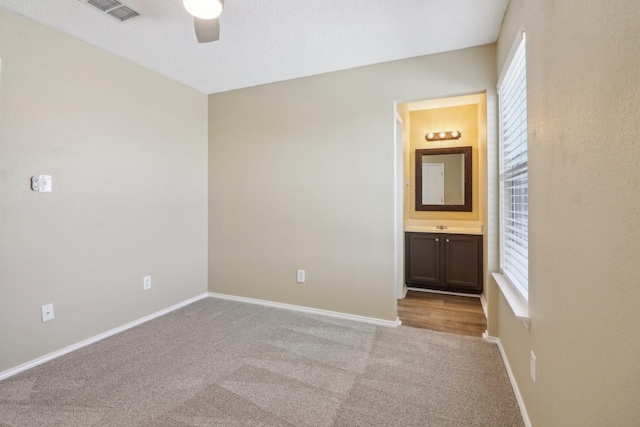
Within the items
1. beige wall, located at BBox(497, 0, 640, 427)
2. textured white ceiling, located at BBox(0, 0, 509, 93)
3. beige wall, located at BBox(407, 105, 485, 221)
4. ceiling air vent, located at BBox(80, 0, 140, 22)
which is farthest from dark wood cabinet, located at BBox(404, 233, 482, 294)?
ceiling air vent, located at BBox(80, 0, 140, 22)

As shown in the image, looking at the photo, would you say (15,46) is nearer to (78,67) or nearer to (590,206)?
Result: (78,67)

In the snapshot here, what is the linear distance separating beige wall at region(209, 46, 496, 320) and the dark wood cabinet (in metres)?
1.27

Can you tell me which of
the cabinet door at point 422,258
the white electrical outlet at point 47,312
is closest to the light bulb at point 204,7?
the white electrical outlet at point 47,312

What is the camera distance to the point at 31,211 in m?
2.22

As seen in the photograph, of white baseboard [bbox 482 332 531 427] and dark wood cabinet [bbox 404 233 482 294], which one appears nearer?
white baseboard [bbox 482 332 531 427]

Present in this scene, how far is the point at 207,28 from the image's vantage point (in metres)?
1.82

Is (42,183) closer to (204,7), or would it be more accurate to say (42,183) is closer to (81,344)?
(81,344)

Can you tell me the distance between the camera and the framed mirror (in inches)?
167

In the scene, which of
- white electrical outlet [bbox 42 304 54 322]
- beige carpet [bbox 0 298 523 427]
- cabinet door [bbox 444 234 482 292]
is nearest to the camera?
beige carpet [bbox 0 298 523 427]

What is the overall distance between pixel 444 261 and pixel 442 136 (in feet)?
5.93

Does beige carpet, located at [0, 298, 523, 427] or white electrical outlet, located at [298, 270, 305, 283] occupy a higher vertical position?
white electrical outlet, located at [298, 270, 305, 283]

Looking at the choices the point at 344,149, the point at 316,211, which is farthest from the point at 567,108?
the point at 316,211

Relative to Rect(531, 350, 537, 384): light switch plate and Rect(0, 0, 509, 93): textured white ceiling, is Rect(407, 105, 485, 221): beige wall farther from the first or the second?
Rect(531, 350, 537, 384): light switch plate

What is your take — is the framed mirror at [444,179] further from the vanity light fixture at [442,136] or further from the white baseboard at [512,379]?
the white baseboard at [512,379]
